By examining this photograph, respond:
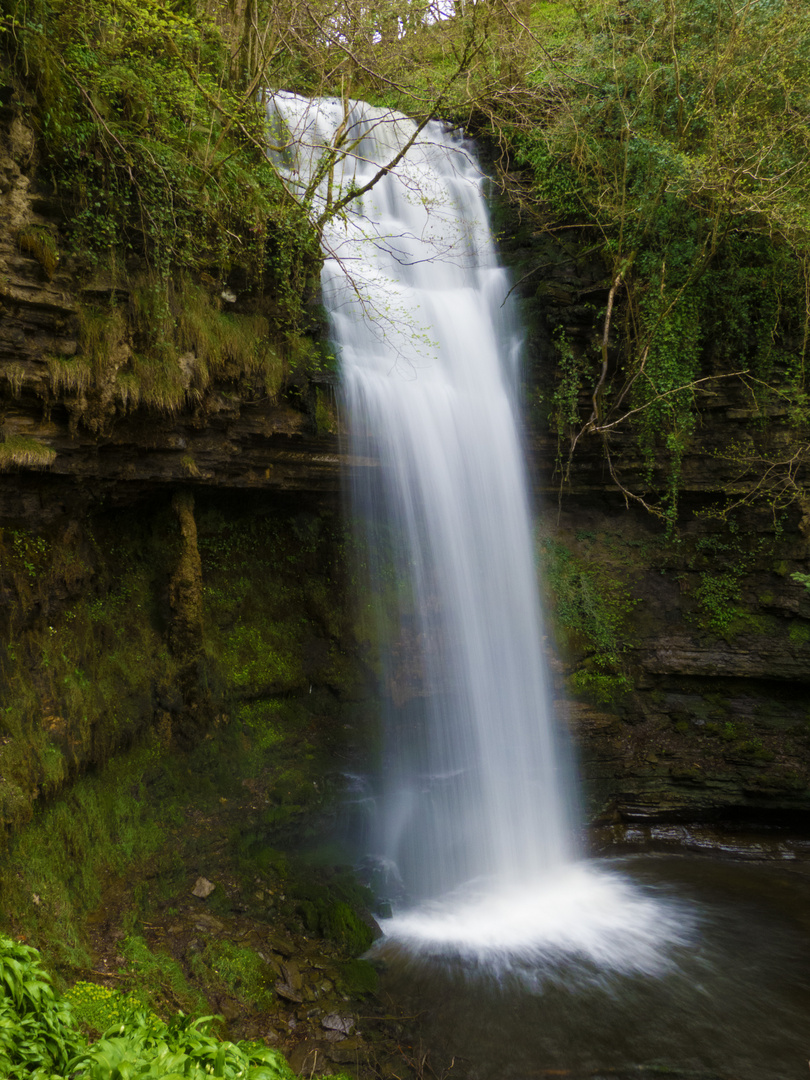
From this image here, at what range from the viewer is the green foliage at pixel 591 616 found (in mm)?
9859

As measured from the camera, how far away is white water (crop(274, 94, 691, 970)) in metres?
8.41

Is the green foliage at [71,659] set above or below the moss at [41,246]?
below

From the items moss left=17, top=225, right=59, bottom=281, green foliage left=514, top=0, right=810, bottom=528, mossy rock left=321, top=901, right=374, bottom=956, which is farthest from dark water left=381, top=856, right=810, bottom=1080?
moss left=17, top=225, right=59, bottom=281

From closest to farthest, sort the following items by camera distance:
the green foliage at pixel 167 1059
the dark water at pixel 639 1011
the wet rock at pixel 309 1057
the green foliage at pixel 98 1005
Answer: the green foliage at pixel 167 1059 < the green foliage at pixel 98 1005 < the wet rock at pixel 309 1057 < the dark water at pixel 639 1011

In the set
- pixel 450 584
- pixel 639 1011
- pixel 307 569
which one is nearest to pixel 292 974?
pixel 639 1011

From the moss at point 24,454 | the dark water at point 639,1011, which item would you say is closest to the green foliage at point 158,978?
the dark water at point 639,1011

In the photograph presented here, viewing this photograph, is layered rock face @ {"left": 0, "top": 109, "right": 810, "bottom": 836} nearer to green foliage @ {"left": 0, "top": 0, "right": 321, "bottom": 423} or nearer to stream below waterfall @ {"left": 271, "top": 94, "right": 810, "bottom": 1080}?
green foliage @ {"left": 0, "top": 0, "right": 321, "bottom": 423}

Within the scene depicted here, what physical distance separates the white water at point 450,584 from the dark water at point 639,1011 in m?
1.23

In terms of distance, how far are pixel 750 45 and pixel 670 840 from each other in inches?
453

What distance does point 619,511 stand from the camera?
35.4 feet

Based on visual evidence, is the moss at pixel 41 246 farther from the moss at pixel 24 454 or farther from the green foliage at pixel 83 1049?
the green foliage at pixel 83 1049

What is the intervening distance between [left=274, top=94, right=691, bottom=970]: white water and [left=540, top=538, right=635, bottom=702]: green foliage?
1.52ft

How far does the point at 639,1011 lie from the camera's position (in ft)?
19.2

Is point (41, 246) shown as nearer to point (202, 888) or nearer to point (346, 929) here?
point (202, 888)
